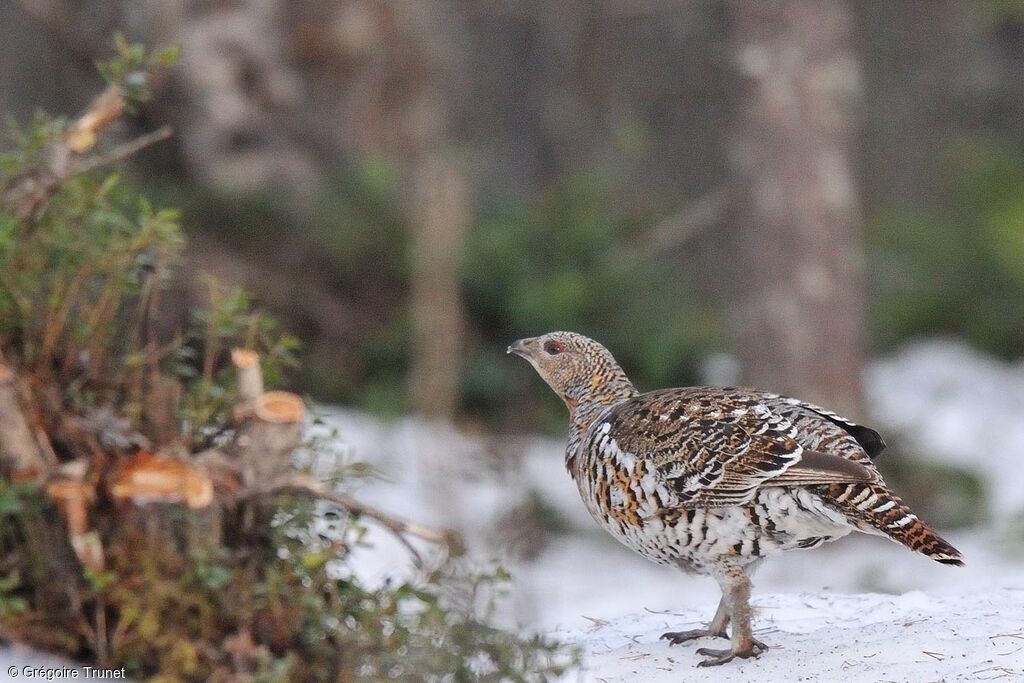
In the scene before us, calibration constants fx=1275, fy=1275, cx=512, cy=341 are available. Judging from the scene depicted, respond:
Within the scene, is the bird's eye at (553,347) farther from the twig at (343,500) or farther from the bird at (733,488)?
the twig at (343,500)

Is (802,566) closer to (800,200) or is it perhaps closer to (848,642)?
(800,200)

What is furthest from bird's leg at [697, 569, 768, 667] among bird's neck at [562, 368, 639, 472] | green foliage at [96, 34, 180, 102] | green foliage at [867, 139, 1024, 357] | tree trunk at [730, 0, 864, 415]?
green foliage at [867, 139, 1024, 357]

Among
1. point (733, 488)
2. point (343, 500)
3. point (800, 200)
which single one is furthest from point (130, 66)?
point (800, 200)

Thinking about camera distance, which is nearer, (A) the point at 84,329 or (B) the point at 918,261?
(A) the point at 84,329

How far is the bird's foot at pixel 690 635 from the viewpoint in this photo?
4469 mm

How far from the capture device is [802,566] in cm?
873

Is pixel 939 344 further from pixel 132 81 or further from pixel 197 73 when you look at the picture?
pixel 132 81

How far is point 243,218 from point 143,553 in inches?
289

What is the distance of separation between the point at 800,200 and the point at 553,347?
168 inches

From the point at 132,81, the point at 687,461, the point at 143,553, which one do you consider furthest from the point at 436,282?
the point at 132,81

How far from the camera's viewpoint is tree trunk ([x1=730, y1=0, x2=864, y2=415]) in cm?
890

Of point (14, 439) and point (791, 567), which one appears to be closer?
point (14, 439)

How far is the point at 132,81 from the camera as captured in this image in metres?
4.55

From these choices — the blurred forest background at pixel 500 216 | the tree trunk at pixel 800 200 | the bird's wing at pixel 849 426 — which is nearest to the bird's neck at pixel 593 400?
the bird's wing at pixel 849 426
